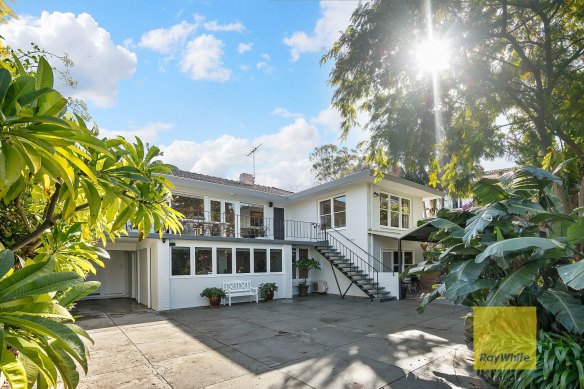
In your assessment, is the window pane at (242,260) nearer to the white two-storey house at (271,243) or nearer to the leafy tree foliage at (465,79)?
the white two-storey house at (271,243)

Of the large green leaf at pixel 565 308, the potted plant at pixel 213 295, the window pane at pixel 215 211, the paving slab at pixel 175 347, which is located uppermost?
the window pane at pixel 215 211

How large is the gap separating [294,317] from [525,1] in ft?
33.4

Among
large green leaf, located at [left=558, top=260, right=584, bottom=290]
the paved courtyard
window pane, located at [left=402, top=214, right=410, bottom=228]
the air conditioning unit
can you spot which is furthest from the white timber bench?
large green leaf, located at [left=558, top=260, right=584, bottom=290]

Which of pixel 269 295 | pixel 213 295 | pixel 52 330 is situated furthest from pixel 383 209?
pixel 52 330

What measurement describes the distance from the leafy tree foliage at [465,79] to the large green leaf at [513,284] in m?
4.04

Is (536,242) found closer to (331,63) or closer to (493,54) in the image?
(493,54)

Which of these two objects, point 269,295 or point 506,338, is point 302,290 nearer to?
point 269,295

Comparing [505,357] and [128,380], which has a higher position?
[505,357]

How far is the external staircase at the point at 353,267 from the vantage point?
1341 cm

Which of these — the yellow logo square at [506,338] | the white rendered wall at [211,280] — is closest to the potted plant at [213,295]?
the white rendered wall at [211,280]

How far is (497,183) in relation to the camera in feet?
17.6

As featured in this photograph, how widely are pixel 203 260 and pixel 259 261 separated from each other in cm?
262

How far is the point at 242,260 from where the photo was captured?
45.8 feet

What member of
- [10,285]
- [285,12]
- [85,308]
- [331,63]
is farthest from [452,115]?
[85,308]
